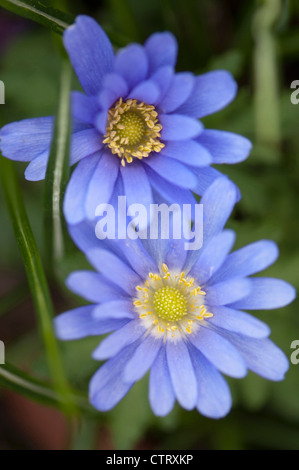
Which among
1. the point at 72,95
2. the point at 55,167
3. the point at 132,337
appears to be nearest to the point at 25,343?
the point at 132,337

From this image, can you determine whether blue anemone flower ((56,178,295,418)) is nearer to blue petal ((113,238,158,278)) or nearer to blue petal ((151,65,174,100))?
blue petal ((113,238,158,278))

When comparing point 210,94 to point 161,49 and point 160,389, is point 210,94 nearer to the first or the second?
point 161,49

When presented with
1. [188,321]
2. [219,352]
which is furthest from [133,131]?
[219,352]

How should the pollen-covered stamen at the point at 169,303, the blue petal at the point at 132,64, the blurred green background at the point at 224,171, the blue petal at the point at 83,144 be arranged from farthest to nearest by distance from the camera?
the blurred green background at the point at 224,171, the pollen-covered stamen at the point at 169,303, the blue petal at the point at 83,144, the blue petal at the point at 132,64

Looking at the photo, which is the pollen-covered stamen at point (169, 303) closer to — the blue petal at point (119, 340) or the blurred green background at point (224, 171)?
the blue petal at point (119, 340)

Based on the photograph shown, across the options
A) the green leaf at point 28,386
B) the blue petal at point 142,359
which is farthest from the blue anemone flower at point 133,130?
the green leaf at point 28,386

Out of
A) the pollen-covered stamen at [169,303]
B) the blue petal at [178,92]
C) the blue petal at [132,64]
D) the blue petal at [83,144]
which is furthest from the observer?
the pollen-covered stamen at [169,303]
